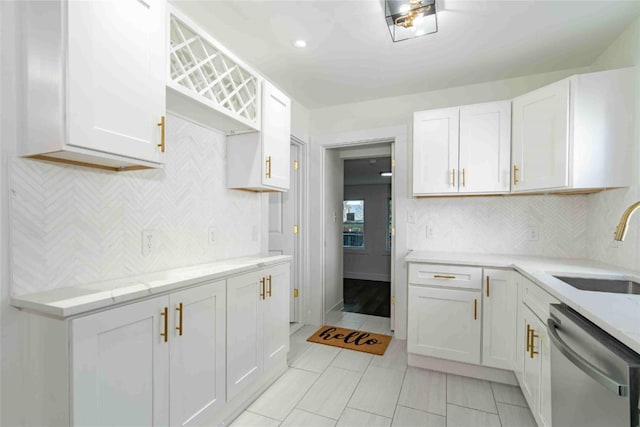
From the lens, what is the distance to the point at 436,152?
2.67 m

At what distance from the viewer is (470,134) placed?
8.37ft

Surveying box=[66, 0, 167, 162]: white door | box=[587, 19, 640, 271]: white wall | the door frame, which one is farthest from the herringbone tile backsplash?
box=[587, 19, 640, 271]: white wall

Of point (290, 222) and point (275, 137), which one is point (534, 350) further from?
point (290, 222)

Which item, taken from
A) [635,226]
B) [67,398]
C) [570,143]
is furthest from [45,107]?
[635,226]

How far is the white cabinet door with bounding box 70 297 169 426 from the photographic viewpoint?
1.06 m

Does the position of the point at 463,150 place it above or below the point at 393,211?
above

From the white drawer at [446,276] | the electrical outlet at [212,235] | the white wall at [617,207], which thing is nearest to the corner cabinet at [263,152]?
the electrical outlet at [212,235]

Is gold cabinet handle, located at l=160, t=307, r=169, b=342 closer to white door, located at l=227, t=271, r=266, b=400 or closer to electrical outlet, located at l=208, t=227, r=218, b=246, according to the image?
white door, located at l=227, t=271, r=266, b=400

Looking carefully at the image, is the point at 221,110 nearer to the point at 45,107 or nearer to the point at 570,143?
the point at 45,107

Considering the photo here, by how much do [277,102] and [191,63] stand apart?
747 millimetres

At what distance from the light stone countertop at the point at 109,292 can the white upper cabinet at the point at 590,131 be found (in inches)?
92.2

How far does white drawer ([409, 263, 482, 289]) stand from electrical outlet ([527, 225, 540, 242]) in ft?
2.48

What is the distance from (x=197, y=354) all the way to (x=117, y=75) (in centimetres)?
135

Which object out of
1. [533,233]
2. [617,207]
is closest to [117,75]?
[617,207]
